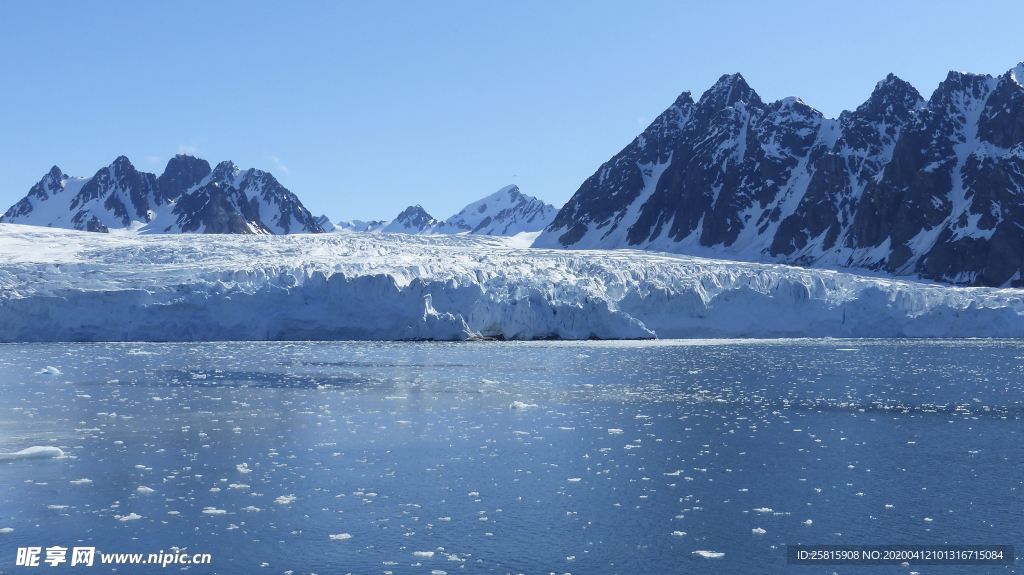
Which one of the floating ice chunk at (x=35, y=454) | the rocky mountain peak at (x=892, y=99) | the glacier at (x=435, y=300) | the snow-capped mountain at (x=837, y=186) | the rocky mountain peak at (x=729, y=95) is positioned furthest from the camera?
the rocky mountain peak at (x=729, y=95)

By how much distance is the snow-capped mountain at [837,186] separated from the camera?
8394 centimetres

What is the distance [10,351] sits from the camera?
121ft

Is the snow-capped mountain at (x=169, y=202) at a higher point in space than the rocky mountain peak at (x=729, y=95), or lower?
lower

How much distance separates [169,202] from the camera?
509 ft

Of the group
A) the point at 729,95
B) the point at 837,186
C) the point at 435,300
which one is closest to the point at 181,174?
the point at 729,95

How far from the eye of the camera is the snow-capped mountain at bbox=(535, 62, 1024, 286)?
8394 centimetres

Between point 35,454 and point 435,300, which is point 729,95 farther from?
point 35,454

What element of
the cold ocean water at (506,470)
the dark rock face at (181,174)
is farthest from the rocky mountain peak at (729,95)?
the cold ocean water at (506,470)

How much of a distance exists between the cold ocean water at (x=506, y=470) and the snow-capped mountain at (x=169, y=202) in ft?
395

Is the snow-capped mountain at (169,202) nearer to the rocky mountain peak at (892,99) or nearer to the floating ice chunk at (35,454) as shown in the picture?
the rocky mountain peak at (892,99)

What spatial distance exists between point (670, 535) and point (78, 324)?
4210 centimetres

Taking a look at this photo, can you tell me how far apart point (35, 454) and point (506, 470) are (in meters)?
7.70

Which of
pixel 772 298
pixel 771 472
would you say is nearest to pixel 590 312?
pixel 772 298

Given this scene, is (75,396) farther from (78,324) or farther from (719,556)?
(78,324)
